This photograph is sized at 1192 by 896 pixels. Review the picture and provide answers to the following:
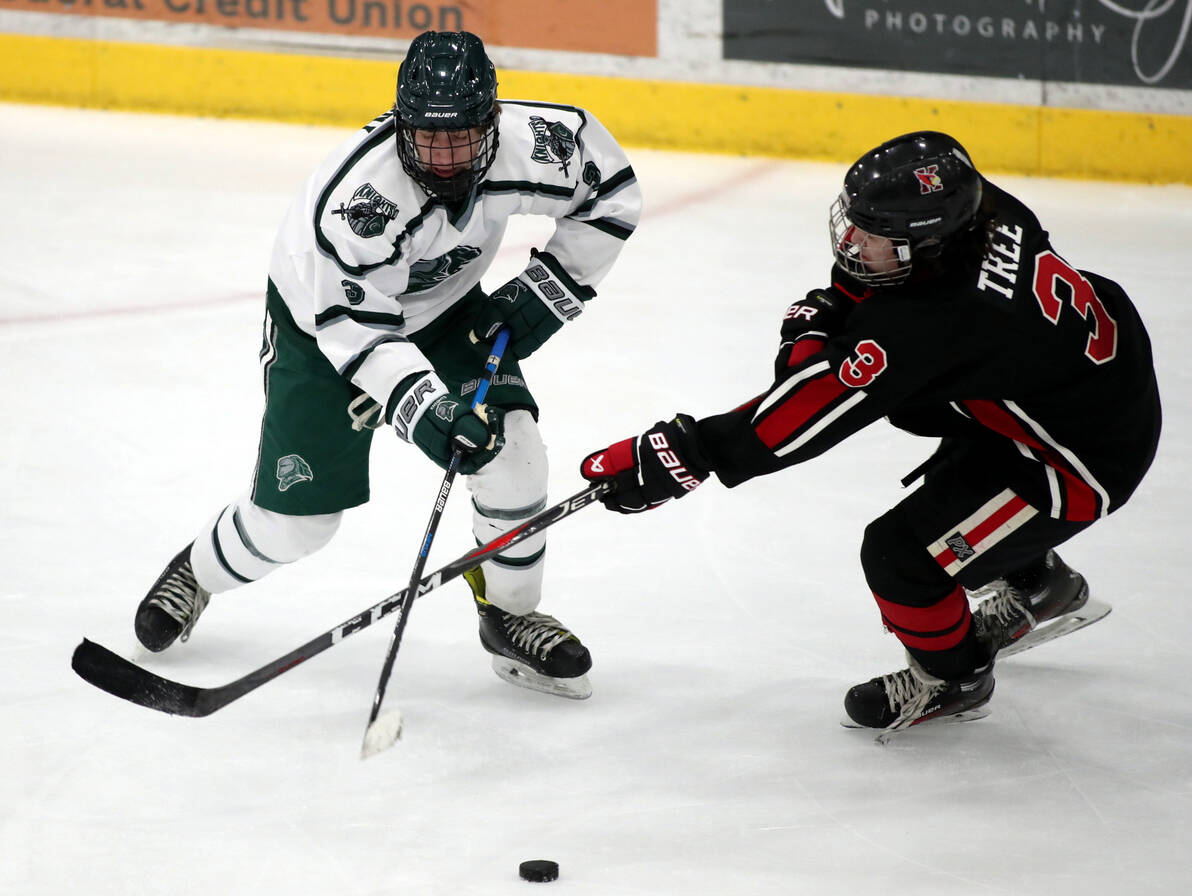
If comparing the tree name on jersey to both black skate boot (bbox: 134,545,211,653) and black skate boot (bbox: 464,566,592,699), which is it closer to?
black skate boot (bbox: 464,566,592,699)

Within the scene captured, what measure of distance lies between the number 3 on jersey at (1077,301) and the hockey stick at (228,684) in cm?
75

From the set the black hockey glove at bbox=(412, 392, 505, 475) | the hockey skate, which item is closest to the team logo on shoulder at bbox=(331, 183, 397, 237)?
the black hockey glove at bbox=(412, 392, 505, 475)

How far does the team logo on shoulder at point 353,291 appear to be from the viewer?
2492mm

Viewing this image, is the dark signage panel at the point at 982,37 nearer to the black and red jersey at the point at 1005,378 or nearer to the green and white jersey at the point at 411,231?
the green and white jersey at the point at 411,231

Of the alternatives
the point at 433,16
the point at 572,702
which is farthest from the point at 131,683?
the point at 433,16

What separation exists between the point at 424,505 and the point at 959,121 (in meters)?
3.73

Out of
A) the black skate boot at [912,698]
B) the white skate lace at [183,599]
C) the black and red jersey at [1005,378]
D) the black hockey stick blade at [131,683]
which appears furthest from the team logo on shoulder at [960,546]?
the white skate lace at [183,599]

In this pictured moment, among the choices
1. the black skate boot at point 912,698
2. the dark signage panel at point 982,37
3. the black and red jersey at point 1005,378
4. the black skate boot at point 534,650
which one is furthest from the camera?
the dark signage panel at point 982,37

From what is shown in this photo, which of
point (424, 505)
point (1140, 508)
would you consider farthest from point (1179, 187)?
point (424, 505)

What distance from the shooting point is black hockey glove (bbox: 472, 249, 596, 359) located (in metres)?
2.85

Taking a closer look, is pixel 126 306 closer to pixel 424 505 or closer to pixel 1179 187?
pixel 424 505

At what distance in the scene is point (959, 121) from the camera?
6.49 m

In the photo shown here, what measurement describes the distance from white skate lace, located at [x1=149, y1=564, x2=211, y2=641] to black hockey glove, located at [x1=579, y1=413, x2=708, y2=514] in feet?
2.92

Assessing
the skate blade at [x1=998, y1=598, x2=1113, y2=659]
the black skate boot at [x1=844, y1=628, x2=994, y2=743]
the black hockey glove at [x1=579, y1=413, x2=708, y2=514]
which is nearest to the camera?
the black hockey glove at [x1=579, y1=413, x2=708, y2=514]
